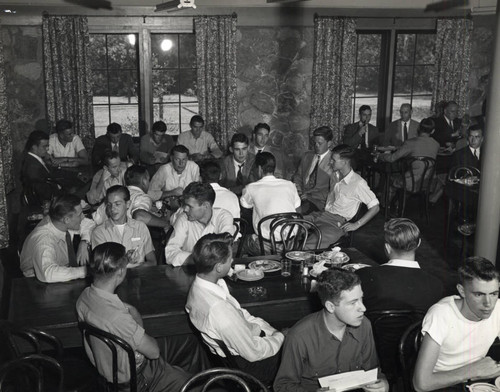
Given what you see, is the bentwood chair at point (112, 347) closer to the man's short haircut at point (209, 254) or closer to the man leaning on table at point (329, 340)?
the man's short haircut at point (209, 254)

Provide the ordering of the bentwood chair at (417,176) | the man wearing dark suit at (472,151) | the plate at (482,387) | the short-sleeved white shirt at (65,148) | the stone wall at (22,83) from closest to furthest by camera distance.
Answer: the plate at (482,387), the man wearing dark suit at (472,151), the bentwood chair at (417,176), the short-sleeved white shirt at (65,148), the stone wall at (22,83)

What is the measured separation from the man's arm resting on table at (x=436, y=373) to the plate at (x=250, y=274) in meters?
1.39

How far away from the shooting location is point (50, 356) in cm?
313

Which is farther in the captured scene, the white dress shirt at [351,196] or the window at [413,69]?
the window at [413,69]

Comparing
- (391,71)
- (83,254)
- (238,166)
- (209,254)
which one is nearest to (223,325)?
(209,254)

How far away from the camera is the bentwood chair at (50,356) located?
3.04m

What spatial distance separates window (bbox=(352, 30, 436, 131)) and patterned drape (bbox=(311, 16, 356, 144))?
1.19ft

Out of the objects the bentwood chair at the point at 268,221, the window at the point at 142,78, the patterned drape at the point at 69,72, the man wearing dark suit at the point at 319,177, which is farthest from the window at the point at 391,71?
the bentwood chair at the point at 268,221

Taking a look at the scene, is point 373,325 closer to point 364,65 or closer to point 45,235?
point 45,235

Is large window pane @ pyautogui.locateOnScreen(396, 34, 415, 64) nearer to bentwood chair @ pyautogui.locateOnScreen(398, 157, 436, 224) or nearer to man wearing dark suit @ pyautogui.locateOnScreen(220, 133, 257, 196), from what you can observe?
bentwood chair @ pyautogui.locateOnScreen(398, 157, 436, 224)

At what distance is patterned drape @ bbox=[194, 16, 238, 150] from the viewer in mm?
8883

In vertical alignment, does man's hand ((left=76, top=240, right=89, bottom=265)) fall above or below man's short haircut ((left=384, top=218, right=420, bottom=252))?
below

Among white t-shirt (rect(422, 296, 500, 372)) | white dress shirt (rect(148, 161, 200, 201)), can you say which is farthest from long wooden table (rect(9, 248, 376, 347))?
white dress shirt (rect(148, 161, 200, 201))

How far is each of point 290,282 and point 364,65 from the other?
673cm
